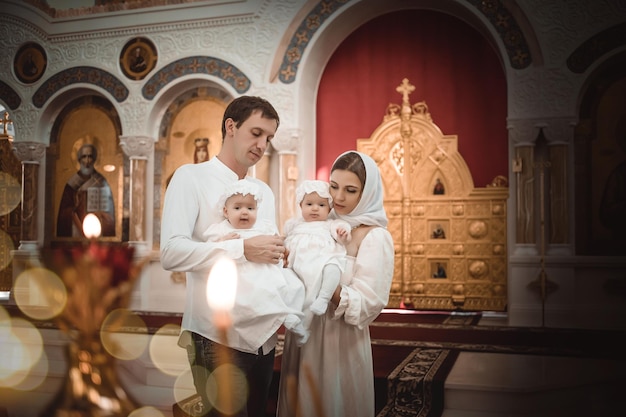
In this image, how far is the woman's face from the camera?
8.68 ft

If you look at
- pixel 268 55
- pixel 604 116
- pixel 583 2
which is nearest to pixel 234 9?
pixel 268 55

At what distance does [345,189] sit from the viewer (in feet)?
8.74

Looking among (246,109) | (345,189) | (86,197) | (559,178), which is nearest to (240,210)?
(246,109)

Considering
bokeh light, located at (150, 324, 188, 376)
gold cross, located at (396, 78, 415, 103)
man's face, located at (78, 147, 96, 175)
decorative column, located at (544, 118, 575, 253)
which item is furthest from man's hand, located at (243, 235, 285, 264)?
man's face, located at (78, 147, 96, 175)

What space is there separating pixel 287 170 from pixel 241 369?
638 centimetres

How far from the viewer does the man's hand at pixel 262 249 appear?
2156mm

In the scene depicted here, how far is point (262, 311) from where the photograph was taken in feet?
7.10

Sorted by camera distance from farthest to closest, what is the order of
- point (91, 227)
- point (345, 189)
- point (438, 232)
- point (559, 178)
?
point (438, 232)
point (559, 178)
point (345, 189)
point (91, 227)

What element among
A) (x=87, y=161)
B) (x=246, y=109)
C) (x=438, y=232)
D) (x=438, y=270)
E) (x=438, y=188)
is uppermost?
(x=87, y=161)

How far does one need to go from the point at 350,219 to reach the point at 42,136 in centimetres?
877

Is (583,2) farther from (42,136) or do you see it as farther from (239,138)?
(42,136)

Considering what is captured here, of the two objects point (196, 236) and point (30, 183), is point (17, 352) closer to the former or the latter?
point (196, 236)

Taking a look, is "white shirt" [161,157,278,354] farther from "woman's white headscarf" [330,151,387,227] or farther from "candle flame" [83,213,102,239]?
"candle flame" [83,213,102,239]

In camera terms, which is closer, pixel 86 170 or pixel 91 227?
pixel 91 227
